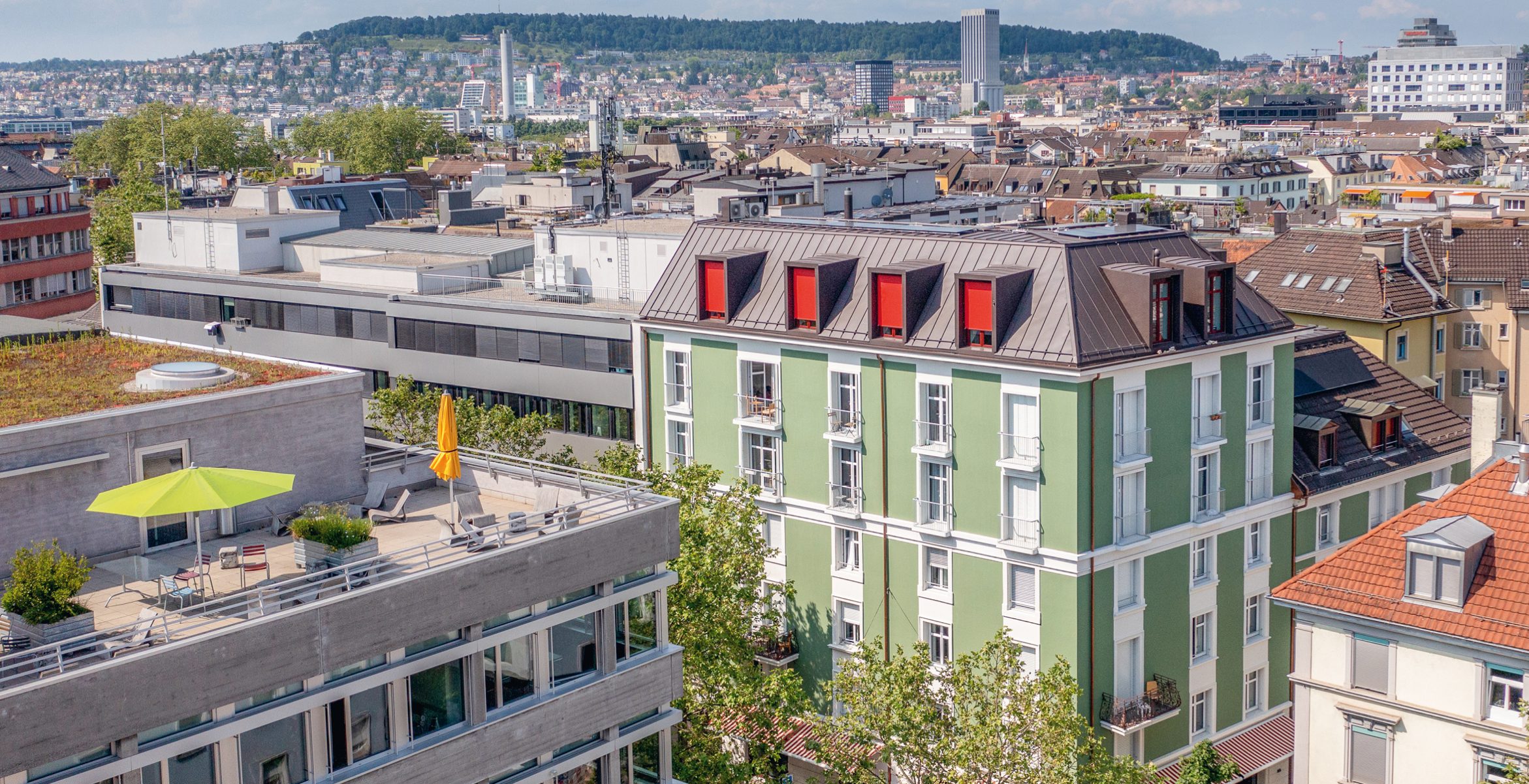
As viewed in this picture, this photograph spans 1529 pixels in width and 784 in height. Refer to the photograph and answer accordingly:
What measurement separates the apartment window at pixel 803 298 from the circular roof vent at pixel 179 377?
18.6m

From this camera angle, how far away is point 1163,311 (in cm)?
4403

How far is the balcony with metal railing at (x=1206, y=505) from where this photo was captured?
1804 inches

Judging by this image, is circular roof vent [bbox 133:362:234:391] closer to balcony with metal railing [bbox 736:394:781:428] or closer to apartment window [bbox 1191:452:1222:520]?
balcony with metal railing [bbox 736:394:781:428]

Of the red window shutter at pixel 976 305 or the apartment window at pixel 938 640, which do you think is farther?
the apartment window at pixel 938 640

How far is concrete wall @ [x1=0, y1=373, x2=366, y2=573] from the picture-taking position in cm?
2900

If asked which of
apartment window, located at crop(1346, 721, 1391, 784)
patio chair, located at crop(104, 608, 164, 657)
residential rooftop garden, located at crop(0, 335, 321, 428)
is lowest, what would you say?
apartment window, located at crop(1346, 721, 1391, 784)

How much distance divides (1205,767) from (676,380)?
1981 cm

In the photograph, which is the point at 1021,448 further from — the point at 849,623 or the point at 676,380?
the point at 676,380

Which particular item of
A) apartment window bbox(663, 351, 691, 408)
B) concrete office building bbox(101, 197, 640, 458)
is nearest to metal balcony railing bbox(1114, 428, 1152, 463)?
apartment window bbox(663, 351, 691, 408)

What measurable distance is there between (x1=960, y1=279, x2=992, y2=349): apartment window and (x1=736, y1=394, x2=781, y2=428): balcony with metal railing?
286 inches

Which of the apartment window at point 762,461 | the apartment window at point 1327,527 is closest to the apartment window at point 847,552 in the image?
the apartment window at point 762,461

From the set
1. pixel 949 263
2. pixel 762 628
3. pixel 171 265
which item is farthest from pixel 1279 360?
pixel 171 265

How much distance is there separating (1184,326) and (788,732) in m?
16.5

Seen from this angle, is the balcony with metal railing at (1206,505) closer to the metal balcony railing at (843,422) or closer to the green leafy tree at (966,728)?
the green leafy tree at (966,728)
